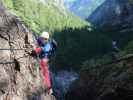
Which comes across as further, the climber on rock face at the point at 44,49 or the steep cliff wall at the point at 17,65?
the climber on rock face at the point at 44,49

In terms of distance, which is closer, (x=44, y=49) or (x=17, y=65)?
(x=44, y=49)

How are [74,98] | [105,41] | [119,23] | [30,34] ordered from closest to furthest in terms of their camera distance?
[30,34], [74,98], [119,23], [105,41]

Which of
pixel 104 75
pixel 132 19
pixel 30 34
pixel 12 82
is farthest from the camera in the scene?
pixel 132 19

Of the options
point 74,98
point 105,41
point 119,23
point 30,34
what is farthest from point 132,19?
point 30,34

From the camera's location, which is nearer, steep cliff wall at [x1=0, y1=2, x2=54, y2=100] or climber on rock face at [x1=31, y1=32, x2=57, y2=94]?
steep cliff wall at [x1=0, y1=2, x2=54, y2=100]

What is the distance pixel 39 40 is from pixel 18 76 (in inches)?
92.3

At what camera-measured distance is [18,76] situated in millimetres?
22156

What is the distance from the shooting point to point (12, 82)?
21.7 m

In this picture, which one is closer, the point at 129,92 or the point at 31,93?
the point at 31,93

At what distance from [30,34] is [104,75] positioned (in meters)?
19.9

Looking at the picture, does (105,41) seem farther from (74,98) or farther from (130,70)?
(130,70)

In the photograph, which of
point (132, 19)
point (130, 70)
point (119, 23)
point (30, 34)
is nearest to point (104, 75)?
point (130, 70)

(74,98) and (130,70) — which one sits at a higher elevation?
(130,70)

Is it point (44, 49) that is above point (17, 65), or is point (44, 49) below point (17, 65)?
above
